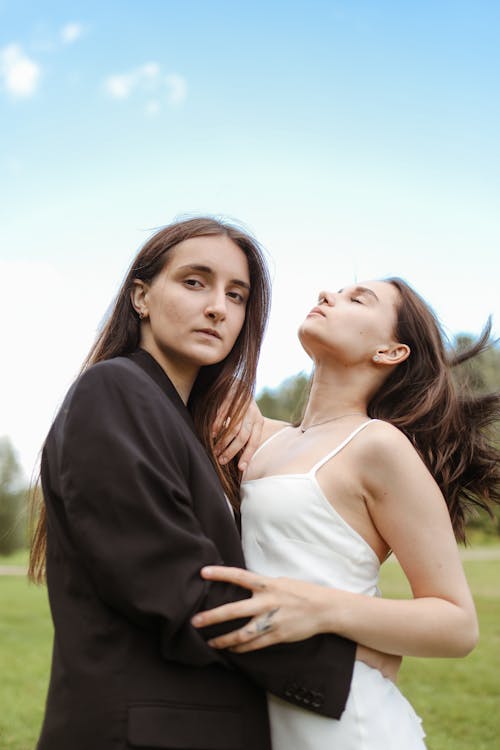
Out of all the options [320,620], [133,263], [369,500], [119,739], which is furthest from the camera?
[133,263]

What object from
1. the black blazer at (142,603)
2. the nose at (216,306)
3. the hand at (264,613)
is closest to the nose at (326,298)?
the nose at (216,306)

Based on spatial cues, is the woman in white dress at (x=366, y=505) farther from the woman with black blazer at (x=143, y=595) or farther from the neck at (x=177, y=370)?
the neck at (x=177, y=370)

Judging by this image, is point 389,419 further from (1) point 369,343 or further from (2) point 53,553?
A: (2) point 53,553

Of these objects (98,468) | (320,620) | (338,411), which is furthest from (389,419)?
(98,468)

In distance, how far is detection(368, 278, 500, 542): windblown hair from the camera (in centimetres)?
298

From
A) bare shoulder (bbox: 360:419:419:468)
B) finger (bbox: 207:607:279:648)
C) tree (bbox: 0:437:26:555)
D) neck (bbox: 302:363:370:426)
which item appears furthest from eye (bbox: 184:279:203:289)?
tree (bbox: 0:437:26:555)

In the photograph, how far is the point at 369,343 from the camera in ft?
9.83

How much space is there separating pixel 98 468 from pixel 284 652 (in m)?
0.69

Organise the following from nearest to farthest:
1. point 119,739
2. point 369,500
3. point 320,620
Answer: point 119,739, point 320,620, point 369,500

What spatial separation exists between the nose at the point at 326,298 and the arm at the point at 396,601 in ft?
2.05

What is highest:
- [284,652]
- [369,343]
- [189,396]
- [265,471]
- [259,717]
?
[369,343]

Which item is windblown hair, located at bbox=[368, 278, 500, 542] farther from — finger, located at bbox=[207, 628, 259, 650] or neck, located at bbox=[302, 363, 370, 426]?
finger, located at bbox=[207, 628, 259, 650]

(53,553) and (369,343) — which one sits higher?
(369,343)

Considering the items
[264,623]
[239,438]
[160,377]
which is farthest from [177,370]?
[264,623]
